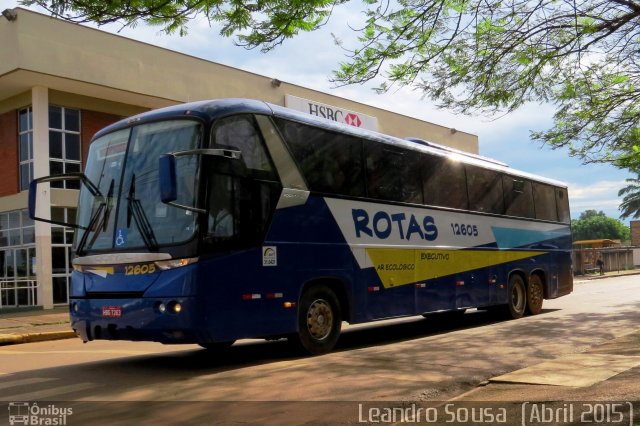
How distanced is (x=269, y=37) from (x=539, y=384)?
5187 millimetres

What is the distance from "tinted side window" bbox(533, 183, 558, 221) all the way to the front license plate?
1205cm

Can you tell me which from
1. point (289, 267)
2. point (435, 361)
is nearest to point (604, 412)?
point (435, 361)

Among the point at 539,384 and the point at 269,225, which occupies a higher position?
the point at 269,225

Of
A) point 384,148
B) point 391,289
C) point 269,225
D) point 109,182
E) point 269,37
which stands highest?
point 269,37

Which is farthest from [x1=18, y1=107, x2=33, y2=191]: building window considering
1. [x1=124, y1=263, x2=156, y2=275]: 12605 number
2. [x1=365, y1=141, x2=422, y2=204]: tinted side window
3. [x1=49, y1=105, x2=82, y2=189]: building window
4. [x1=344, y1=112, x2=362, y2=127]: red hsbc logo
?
[x1=124, y1=263, x2=156, y2=275]: 12605 number

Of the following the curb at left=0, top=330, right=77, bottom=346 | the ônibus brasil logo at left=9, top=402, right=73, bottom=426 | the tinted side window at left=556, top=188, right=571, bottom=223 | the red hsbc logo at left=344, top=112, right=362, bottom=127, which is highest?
the red hsbc logo at left=344, top=112, right=362, bottom=127

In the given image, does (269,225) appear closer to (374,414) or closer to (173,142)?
(173,142)

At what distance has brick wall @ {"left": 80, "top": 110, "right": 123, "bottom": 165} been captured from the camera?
23406 millimetres

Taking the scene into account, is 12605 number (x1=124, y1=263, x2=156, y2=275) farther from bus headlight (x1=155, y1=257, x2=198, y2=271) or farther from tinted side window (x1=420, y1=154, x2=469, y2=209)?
tinted side window (x1=420, y1=154, x2=469, y2=209)

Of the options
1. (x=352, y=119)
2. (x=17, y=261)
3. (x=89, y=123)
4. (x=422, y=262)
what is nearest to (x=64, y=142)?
(x=89, y=123)

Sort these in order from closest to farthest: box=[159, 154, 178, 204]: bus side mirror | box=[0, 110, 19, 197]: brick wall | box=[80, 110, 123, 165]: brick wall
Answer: box=[159, 154, 178, 204]: bus side mirror
box=[0, 110, 19, 197]: brick wall
box=[80, 110, 123, 165]: brick wall

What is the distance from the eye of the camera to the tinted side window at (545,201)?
16.6 m

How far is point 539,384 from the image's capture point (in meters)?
6.60

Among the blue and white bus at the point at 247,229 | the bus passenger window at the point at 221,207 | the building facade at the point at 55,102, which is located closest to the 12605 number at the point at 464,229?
the blue and white bus at the point at 247,229
